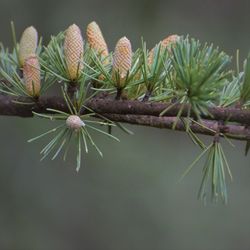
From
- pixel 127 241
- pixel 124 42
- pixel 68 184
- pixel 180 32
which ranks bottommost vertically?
pixel 127 241

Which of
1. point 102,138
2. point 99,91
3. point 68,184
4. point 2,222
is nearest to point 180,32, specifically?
point 102,138

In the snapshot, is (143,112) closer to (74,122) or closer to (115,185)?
(74,122)

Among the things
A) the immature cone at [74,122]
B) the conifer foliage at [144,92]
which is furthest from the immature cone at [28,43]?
the immature cone at [74,122]

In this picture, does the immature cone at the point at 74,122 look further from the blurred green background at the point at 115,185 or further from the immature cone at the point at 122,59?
the blurred green background at the point at 115,185

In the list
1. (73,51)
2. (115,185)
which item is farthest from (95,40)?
(115,185)

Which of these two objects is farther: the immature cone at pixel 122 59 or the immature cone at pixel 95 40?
the immature cone at pixel 95 40

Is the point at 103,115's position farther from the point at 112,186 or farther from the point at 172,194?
the point at 172,194

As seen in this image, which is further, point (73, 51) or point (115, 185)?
point (115, 185)
